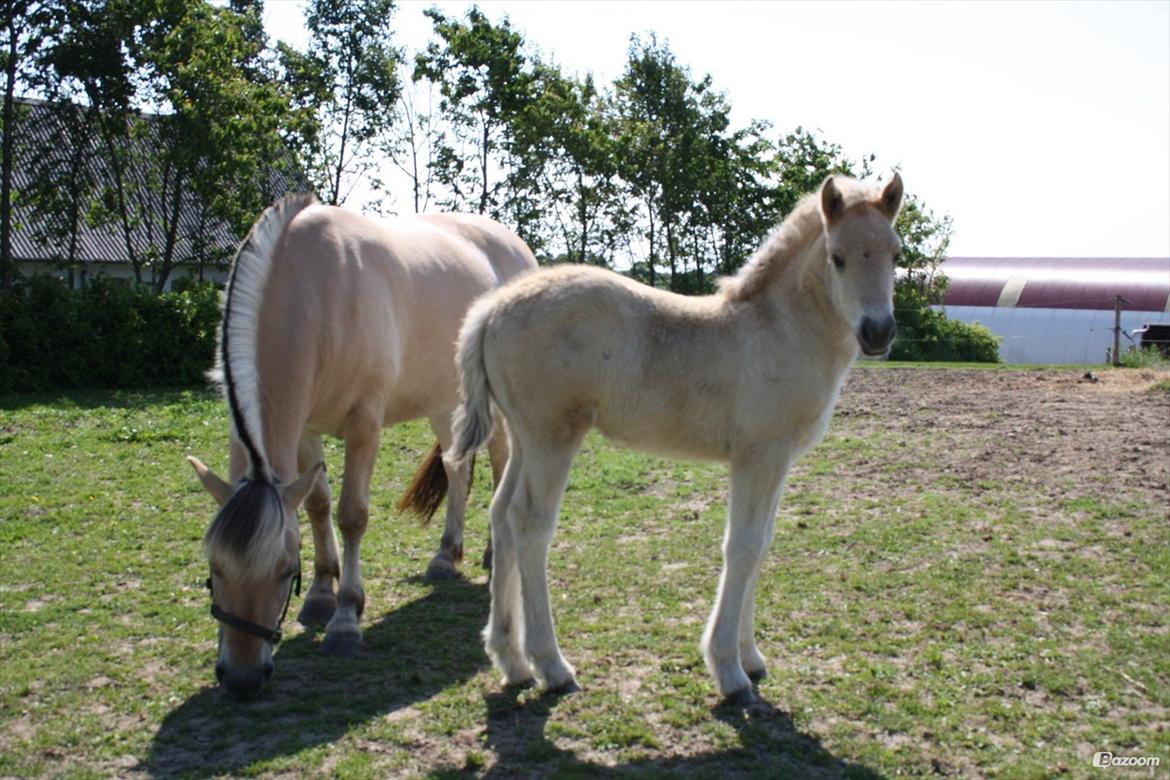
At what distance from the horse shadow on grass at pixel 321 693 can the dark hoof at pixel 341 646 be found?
5 centimetres

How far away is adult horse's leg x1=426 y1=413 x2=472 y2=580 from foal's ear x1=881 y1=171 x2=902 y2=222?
3.52 m

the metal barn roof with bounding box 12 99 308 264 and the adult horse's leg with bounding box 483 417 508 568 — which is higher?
the metal barn roof with bounding box 12 99 308 264

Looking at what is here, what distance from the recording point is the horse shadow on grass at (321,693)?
4.18 metres

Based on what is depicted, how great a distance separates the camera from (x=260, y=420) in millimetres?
4781

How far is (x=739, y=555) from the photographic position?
4.66 meters

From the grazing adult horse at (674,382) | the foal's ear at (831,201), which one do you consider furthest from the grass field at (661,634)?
the foal's ear at (831,201)

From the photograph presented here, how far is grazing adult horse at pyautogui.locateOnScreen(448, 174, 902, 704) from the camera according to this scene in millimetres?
4621

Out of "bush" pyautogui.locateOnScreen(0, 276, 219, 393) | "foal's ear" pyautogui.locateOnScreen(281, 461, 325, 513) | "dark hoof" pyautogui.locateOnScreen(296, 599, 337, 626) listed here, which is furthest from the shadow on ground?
"bush" pyautogui.locateOnScreen(0, 276, 219, 393)

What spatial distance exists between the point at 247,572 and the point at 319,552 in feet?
5.99

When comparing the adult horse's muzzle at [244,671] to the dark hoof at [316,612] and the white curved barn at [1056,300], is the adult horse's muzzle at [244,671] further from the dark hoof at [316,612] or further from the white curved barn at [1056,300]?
the white curved barn at [1056,300]

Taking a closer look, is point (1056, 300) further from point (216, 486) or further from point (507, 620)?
point (216, 486)

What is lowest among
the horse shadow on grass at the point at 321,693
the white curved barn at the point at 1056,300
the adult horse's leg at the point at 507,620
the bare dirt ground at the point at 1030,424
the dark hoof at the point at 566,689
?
the horse shadow on grass at the point at 321,693

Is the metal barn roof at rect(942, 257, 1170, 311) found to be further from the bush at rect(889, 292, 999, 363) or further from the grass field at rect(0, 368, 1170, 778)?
the grass field at rect(0, 368, 1170, 778)

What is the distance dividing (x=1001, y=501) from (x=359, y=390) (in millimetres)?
5521
